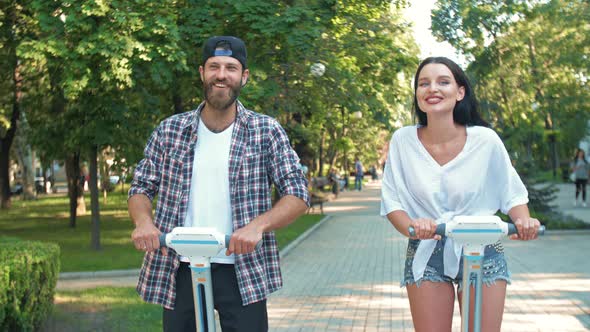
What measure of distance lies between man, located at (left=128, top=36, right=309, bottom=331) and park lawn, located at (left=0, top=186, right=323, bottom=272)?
29.8 feet

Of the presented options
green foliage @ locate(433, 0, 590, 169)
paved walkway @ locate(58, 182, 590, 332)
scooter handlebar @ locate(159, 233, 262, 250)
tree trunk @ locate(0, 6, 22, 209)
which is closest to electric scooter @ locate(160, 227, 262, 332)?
scooter handlebar @ locate(159, 233, 262, 250)

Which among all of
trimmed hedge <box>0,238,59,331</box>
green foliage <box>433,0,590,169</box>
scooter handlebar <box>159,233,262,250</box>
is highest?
green foliage <box>433,0,590,169</box>

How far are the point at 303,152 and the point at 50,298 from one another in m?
19.0

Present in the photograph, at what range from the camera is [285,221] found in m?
3.22

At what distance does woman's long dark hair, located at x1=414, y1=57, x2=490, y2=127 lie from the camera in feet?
12.0

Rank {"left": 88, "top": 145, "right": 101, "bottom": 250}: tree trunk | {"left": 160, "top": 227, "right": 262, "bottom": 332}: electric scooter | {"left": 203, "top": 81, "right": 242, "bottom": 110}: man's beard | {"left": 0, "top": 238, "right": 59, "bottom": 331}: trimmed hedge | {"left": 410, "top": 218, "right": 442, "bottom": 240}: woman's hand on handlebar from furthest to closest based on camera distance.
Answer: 1. {"left": 88, "top": 145, "right": 101, "bottom": 250}: tree trunk
2. {"left": 0, "top": 238, "right": 59, "bottom": 331}: trimmed hedge
3. {"left": 203, "top": 81, "right": 242, "bottom": 110}: man's beard
4. {"left": 410, "top": 218, "right": 442, "bottom": 240}: woman's hand on handlebar
5. {"left": 160, "top": 227, "right": 262, "bottom": 332}: electric scooter

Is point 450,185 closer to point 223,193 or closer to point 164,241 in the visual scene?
point 223,193

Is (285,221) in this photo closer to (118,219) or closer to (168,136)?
(168,136)

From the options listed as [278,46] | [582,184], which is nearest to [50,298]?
[278,46]

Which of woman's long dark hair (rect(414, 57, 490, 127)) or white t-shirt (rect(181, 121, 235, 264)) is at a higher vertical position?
woman's long dark hair (rect(414, 57, 490, 127))

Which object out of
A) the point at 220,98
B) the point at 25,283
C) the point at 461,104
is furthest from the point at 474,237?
the point at 25,283

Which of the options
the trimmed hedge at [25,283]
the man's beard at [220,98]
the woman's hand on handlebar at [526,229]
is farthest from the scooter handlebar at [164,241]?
the trimmed hedge at [25,283]

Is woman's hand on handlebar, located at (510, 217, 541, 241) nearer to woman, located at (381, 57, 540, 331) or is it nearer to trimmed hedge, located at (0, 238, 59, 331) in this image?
woman, located at (381, 57, 540, 331)

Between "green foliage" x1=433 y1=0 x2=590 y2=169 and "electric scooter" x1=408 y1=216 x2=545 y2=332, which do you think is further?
"green foliage" x1=433 y1=0 x2=590 y2=169
